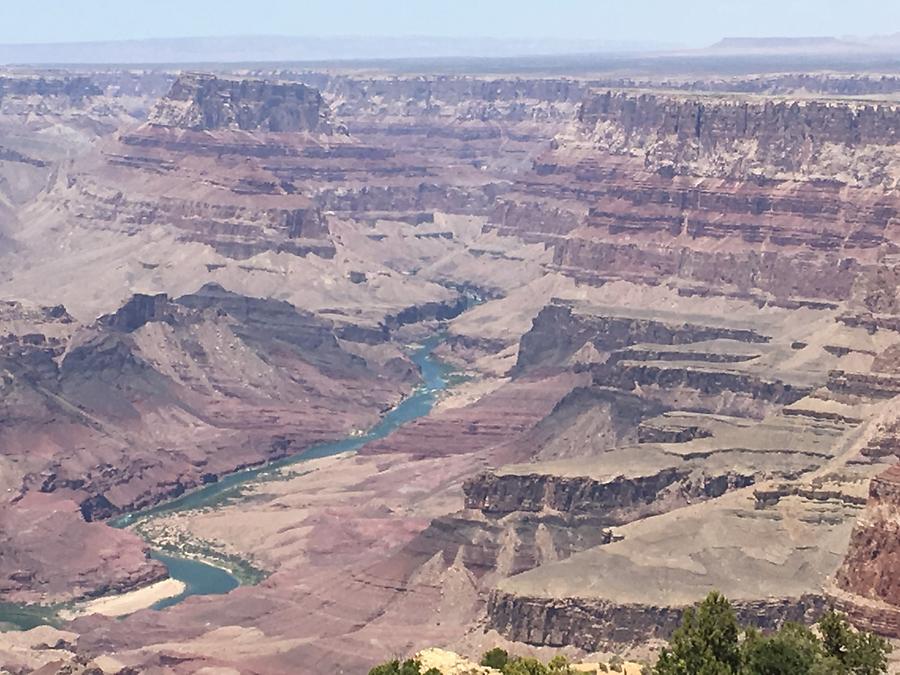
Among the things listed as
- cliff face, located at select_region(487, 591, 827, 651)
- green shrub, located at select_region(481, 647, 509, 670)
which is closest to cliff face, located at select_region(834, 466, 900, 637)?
green shrub, located at select_region(481, 647, 509, 670)

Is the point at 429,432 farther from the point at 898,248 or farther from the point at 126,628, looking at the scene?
the point at 126,628

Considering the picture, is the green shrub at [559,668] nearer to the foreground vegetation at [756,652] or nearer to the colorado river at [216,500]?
the foreground vegetation at [756,652]

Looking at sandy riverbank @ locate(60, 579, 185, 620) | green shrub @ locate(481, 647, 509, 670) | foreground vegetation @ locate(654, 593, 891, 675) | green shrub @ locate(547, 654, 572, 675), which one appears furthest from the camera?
sandy riverbank @ locate(60, 579, 185, 620)

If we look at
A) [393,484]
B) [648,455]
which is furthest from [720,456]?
[393,484]

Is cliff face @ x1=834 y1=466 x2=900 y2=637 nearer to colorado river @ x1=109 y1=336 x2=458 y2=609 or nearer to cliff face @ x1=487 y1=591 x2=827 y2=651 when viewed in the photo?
cliff face @ x1=487 y1=591 x2=827 y2=651

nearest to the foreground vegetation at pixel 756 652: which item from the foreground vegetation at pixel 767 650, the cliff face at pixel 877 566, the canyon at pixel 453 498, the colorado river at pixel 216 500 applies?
the foreground vegetation at pixel 767 650

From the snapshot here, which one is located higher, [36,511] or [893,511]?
[893,511]
